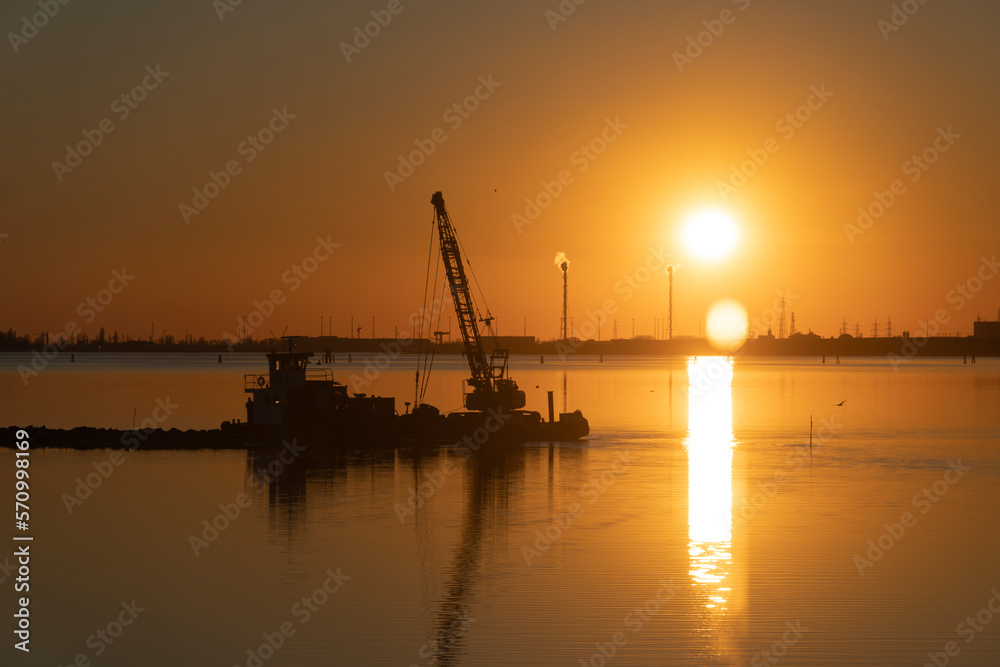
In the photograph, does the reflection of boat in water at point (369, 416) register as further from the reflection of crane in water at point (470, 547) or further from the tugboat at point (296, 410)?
the reflection of crane in water at point (470, 547)

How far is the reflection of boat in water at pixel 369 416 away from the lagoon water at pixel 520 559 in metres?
5.97

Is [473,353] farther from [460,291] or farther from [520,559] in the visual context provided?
[520,559]

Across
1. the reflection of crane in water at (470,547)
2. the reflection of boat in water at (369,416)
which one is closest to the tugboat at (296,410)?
the reflection of boat in water at (369,416)

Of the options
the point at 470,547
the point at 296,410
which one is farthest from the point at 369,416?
the point at 470,547

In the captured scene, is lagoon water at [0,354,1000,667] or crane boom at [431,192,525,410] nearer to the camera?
lagoon water at [0,354,1000,667]

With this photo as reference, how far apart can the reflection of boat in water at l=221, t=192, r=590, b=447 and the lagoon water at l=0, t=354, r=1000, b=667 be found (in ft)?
19.6

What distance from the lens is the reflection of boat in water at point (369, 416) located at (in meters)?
87.6

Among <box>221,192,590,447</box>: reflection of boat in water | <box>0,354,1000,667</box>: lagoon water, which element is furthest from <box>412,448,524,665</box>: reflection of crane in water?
<box>221,192,590,447</box>: reflection of boat in water

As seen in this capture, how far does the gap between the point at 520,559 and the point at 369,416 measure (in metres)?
50.8

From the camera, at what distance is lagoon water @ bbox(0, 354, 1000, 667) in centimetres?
3041

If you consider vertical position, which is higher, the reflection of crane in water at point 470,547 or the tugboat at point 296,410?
the tugboat at point 296,410

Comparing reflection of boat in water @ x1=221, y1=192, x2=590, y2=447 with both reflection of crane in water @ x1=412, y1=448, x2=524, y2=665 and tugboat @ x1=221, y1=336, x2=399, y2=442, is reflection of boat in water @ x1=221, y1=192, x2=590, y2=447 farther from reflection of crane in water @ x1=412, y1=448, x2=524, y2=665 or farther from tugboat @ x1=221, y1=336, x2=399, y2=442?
reflection of crane in water @ x1=412, y1=448, x2=524, y2=665

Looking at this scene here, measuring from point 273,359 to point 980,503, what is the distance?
179ft

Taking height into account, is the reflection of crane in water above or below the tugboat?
below
